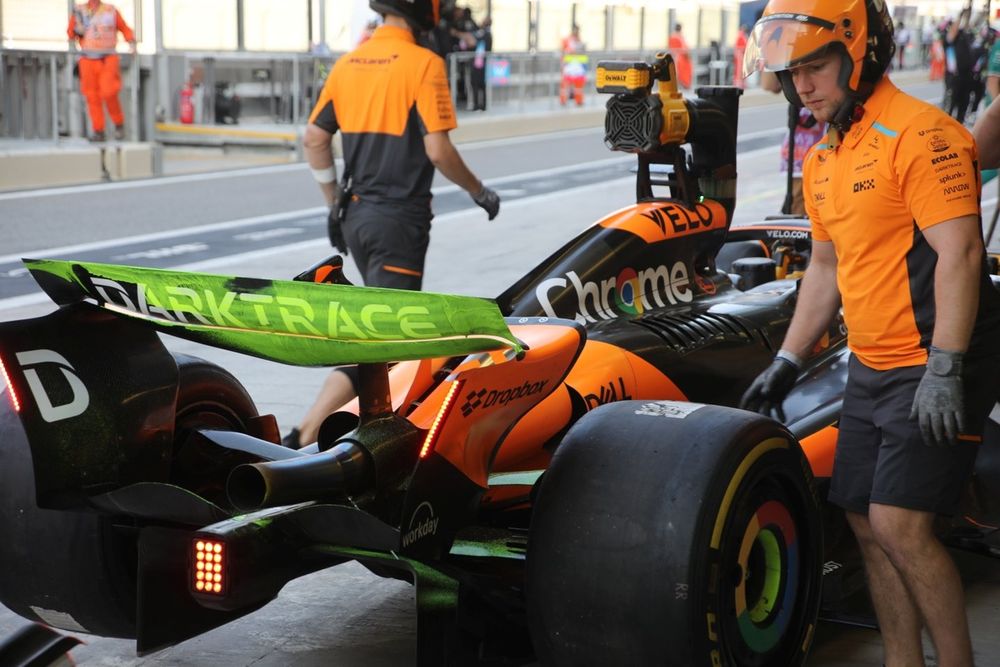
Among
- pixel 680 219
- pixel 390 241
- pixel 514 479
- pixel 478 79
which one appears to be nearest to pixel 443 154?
pixel 390 241

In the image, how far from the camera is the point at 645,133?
507 cm

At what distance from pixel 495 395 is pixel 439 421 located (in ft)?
0.58

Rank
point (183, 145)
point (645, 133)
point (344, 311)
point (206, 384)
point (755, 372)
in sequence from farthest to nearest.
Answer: point (183, 145)
point (645, 133)
point (755, 372)
point (206, 384)
point (344, 311)

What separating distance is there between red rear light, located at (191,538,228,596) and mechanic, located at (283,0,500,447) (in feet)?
9.85

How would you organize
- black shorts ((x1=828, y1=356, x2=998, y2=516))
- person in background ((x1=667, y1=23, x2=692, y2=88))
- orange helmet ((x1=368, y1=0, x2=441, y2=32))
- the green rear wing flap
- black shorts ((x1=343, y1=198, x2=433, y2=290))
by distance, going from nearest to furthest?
the green rear wing flap → black shorts ((x1=828, y1=356, x2=998, y2=516)) → orange helmet ((x1=368, y1=0, x2=441, y2=32)) → black shorts ((x1=343, y1=198, x2=433, y2=290)) → person in background ((x1=667, y1=23, x2=692, y2=88))

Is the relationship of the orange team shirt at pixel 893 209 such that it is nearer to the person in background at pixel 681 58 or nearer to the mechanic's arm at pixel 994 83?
the mechanic's arm at pixel 994 83

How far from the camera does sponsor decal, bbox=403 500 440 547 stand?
324cm

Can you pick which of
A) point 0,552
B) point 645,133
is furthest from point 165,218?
point 0,552

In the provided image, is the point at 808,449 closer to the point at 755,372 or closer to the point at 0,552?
the point at 755,372

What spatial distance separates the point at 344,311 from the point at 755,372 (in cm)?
204

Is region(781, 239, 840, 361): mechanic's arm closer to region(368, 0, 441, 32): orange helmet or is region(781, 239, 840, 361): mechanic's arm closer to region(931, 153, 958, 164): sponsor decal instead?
region(931, 153, 958, 164): sponsor decal

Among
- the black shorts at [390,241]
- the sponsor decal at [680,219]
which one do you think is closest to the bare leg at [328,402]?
the black shorts at [390,241]

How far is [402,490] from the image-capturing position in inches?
138

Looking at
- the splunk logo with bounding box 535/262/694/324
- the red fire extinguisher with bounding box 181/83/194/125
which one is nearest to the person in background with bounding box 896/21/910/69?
the red fire extinguisher with bounding box 181/83/194/125
